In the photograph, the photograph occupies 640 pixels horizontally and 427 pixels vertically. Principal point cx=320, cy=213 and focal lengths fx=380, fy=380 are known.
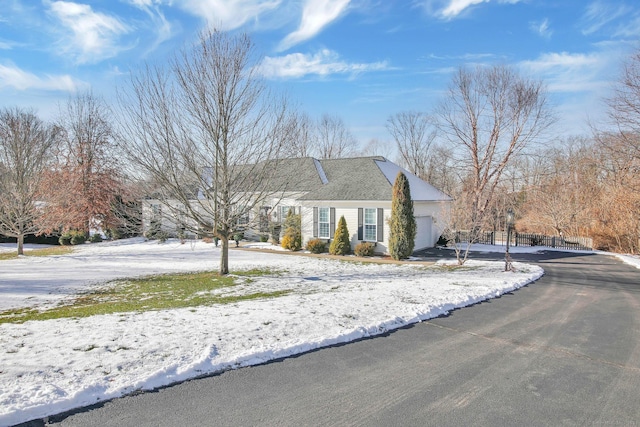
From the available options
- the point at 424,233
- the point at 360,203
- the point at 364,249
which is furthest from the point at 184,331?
the point at 424,233

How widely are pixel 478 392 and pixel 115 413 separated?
149 inches

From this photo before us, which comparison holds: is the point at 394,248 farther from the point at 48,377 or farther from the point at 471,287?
the point at 48,377

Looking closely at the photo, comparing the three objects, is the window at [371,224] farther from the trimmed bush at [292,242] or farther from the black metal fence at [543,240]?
the black metal fence at [543,240]

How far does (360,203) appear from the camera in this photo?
64.9ft

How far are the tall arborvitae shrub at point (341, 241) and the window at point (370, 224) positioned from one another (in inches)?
39.5

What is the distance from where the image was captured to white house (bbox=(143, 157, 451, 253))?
1933 cm

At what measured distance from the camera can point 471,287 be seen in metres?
9.88

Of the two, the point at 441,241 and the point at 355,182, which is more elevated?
the point at 355,182

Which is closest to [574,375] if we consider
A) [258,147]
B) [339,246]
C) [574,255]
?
[258,147]

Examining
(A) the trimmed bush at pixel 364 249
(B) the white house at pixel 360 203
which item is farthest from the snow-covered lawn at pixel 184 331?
(B) the white house at pixel 360 203

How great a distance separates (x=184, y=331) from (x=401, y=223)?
13.5 m

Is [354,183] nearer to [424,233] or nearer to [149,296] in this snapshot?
[424,233]

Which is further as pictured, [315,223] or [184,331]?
[315,223]

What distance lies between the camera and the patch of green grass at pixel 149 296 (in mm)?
7738
